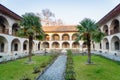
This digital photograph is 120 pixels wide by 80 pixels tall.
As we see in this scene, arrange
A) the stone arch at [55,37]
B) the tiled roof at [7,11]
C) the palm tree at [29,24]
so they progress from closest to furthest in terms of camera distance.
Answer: the palm tree at [29,24] → the tiled roof at [7,11] → the stone arch at [55,37]

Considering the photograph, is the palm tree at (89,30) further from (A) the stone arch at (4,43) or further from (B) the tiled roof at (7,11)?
(A) the stone arch at (4,43)

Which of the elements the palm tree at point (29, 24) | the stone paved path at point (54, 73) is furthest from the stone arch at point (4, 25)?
the stone paved path at point (54, 73)

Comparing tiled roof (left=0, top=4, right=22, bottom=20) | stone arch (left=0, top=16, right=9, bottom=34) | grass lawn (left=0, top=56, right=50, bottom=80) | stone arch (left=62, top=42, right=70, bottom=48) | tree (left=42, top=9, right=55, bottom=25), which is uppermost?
tree (left=42, top=9, right=55, bottom=25)

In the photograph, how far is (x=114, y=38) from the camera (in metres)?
31.9

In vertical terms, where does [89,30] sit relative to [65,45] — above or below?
above

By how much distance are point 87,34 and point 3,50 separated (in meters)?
18.8

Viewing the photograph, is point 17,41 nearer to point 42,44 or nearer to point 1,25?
point 1,25

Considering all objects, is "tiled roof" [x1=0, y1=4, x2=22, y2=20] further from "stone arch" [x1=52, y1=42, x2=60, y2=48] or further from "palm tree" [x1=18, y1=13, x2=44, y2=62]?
"stone arch" [x1=52, y1=42, x2=60, y2=48]

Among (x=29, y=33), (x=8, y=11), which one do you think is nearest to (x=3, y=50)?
(x=8, y=11)

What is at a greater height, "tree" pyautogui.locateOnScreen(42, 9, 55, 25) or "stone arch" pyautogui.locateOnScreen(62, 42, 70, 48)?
"tree" pyautogui.locateOnScreen(42, 9, 55, 25)

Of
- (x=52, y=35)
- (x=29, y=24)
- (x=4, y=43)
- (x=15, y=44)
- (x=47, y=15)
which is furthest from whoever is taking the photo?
(x=47, y=15)

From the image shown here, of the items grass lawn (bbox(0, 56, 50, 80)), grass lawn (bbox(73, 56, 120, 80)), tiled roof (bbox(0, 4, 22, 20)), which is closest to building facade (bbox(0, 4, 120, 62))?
tiled roof (bbox(0, 4, 22, 20))

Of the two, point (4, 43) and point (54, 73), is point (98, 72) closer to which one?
point (54, 73)

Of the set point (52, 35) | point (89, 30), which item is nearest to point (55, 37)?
point (52, 35)
